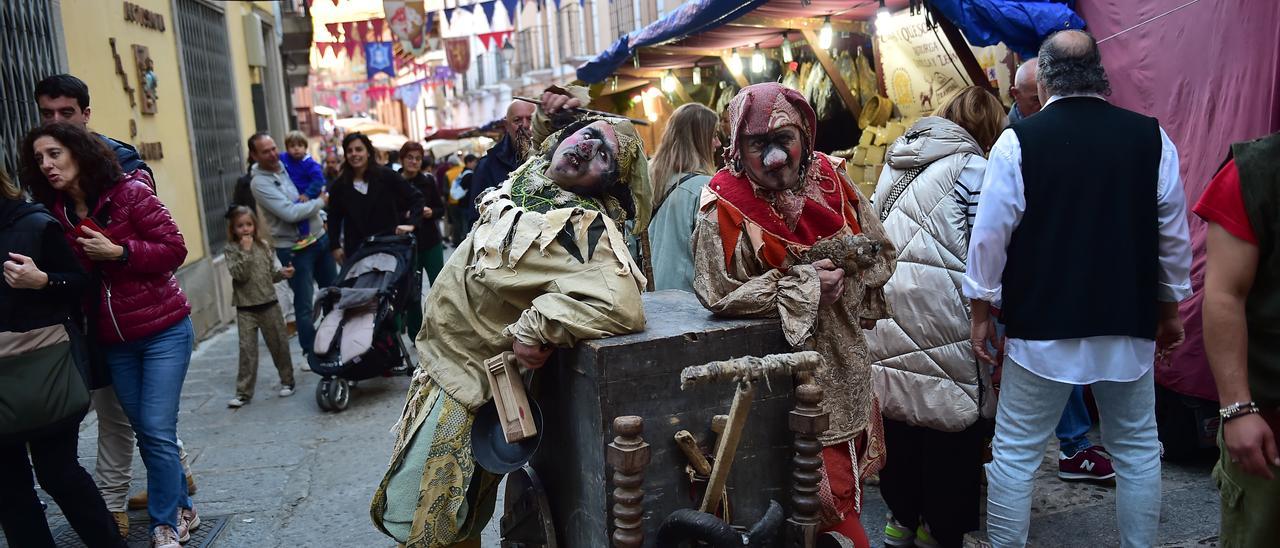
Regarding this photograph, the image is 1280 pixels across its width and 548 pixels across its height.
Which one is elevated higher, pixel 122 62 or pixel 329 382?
pixel 122 62

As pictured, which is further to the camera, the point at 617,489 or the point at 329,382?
the point at 329,382

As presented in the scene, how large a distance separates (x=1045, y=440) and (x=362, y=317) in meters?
4.94

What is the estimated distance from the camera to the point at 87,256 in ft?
13.1

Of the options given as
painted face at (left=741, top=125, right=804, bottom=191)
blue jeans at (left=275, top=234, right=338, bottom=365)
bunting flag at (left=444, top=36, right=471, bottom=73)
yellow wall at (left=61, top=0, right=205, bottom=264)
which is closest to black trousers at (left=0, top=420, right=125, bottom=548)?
painted face at (left=741, top=125, right=804, bottom=191)

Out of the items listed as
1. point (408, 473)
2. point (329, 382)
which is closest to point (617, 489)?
point (408, 473)

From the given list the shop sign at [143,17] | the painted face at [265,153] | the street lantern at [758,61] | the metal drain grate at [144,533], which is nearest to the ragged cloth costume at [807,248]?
the metal drain grate at [144,533]

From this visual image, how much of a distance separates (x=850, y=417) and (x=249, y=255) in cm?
518

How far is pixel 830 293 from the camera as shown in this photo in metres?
2.87

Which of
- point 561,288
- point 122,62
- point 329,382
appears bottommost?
point 329,382

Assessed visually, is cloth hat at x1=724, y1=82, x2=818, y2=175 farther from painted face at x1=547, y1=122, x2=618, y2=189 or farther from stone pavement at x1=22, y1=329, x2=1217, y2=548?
stone pavement at x1=22, y1=329, x2=1217, y2=548

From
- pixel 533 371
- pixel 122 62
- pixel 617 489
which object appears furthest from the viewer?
pixel 122 62

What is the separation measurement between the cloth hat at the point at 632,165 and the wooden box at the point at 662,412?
1.59 feet

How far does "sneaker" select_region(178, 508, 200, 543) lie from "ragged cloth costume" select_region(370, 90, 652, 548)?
1843mm

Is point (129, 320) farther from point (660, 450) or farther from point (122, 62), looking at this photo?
point (122, 62)
